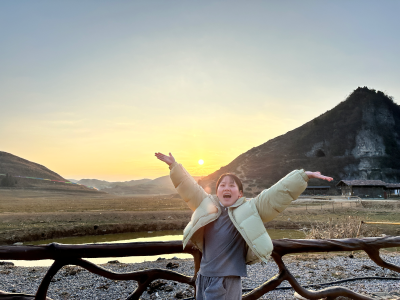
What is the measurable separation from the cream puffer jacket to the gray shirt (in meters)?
0.08

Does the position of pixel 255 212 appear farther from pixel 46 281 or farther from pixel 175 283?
pixel 175 283

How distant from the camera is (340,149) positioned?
7144 cm

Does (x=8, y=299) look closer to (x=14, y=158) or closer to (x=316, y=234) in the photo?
(x=316, y=234)

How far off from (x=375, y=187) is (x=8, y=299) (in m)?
51.4

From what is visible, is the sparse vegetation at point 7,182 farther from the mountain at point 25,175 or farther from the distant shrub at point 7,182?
the mountain at point 25,175

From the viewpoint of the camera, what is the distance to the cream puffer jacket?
209 cm

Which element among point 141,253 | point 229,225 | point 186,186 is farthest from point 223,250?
point 141,253

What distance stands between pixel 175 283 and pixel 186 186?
447 cm

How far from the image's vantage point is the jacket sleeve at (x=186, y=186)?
7.91 ft

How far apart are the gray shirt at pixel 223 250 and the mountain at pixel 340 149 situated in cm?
5515

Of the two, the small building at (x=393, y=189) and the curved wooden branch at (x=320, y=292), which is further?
the small building at (x=393, y=189)

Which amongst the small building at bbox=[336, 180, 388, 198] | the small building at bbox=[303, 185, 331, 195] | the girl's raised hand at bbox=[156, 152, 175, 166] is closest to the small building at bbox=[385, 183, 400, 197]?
the small building at bbox=[336, 180, 388, 198]

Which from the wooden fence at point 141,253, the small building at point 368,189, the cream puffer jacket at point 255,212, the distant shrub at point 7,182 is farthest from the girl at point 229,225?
the distant shrub at point 7,182

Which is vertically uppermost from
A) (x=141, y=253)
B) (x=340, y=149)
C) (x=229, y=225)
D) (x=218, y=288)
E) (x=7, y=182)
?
(x=340, y=149)
